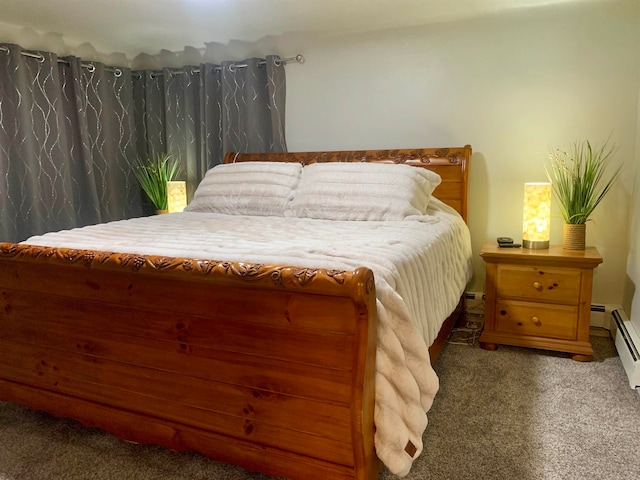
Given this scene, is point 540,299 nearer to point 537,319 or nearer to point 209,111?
point 537,319

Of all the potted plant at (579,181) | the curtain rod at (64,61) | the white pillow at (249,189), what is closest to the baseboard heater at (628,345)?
the potted plant at (579,181)

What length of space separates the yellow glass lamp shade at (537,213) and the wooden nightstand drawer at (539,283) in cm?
19

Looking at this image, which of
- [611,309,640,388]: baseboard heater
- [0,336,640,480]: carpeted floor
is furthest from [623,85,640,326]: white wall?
[0,336,640,480]: carpeted floor

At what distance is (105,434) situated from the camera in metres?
1.82

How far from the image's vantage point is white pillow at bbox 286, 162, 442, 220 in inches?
102

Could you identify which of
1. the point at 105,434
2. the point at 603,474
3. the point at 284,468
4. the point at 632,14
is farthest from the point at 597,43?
the point at 105,434

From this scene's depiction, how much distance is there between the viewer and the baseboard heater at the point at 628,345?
82.4 inches

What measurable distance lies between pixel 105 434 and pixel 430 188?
80.0 inches

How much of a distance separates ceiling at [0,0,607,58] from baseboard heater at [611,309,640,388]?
1.81 meters

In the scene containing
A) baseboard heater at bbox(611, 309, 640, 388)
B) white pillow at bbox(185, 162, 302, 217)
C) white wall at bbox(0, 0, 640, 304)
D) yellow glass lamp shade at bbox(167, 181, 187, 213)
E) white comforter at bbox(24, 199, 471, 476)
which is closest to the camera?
white comforter at bbox(24, 199, 471, 476)

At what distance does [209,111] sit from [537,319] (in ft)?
9.01

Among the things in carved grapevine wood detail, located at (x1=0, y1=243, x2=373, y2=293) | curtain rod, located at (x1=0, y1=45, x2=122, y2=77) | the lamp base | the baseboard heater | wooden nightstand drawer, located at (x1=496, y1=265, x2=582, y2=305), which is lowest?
the baseboard heater

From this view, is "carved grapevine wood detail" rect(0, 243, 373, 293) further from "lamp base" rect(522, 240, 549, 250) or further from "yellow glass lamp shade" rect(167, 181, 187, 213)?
"yellow glass lamp shade" rect(167, 181, 187, 213)

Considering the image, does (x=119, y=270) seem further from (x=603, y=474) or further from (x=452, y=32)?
(x=452, y=32)
